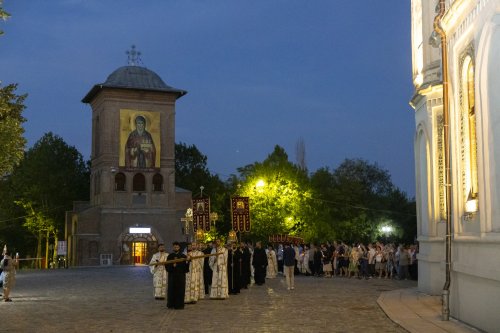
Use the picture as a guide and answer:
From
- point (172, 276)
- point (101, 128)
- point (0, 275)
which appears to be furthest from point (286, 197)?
point (172, 276)

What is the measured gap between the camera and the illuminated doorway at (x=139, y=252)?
195 ft

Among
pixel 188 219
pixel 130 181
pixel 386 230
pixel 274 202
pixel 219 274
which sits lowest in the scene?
pixel 219 274

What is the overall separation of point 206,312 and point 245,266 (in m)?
8.80

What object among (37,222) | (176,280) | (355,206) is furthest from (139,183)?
(176,280)

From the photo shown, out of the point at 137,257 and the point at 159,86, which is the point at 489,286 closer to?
the point at 137,257

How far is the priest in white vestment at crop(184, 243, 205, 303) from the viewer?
19.2m

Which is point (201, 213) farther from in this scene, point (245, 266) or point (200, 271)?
point (200, 271)

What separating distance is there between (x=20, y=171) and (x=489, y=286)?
6379 cm

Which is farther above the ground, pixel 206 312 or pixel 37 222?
pixel 37 222

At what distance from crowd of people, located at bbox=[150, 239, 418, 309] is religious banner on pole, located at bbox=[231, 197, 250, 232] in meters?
2.45

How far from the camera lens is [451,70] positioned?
48.3ft

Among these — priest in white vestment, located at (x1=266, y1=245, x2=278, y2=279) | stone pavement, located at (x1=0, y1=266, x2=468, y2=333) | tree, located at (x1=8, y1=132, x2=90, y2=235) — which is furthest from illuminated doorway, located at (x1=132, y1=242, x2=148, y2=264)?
stone pavement, located at (x1=0, y1=266, x2=468, y2=333)

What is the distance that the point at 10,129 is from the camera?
18.1 m

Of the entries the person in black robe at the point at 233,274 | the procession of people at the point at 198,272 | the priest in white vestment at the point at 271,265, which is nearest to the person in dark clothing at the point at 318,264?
the priest in white vestment at the point at 271,265
